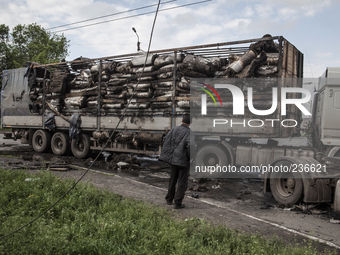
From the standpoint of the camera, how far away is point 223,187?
8.95 m

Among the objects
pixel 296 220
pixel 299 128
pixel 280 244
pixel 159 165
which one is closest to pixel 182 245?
pixel 280 244

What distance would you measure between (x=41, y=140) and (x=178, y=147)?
11164mm

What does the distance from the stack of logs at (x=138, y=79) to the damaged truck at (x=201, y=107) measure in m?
0.03

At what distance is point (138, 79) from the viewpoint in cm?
840

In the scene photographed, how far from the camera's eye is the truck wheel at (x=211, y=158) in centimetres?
954

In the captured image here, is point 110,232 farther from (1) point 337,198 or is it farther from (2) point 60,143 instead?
(2) point 60,143


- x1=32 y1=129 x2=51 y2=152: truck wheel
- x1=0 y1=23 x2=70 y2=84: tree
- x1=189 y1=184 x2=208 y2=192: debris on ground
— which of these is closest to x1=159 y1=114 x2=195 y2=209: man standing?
x1=189 y1=184 x2=208 y2=192: debris on ground

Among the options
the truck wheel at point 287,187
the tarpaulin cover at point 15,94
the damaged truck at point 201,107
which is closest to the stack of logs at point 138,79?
the damaged truck at point 201,107

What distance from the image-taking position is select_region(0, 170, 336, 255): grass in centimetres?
382

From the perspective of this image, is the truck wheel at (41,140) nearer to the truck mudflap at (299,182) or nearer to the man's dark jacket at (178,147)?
the man's dark jacket at (178,147)

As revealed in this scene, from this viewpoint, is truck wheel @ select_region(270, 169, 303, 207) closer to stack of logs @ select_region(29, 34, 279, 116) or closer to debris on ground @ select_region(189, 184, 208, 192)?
debris on ground @ select_region(189, 184, 208, 192)

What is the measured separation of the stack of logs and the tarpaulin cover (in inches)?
24.6

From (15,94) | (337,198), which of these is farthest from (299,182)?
(15,94)

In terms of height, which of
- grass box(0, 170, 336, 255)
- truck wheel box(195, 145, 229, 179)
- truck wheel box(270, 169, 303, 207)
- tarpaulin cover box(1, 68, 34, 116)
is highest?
tarpaulin cover box(1, 68, 34, 116)
